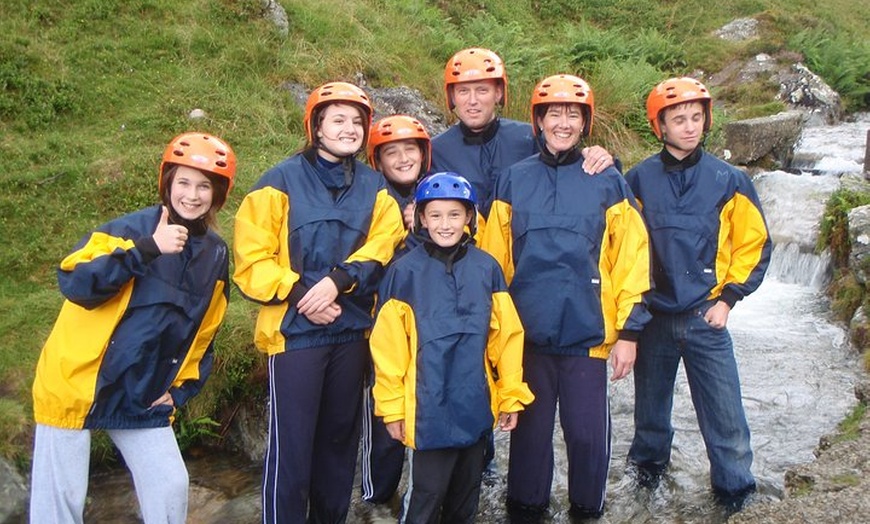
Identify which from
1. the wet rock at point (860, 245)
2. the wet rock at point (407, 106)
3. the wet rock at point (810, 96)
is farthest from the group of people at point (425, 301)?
the wet rock at point (810, 96)

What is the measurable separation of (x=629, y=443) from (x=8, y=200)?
5.97 m

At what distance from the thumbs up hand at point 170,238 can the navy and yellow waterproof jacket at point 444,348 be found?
105cm

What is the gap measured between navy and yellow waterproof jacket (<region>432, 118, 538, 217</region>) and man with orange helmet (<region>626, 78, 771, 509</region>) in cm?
72

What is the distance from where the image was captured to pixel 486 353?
419cm

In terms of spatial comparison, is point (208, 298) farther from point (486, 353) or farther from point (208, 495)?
point (208, 495)

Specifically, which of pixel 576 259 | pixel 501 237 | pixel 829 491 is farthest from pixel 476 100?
pixel 829 491

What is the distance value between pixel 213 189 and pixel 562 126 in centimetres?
197

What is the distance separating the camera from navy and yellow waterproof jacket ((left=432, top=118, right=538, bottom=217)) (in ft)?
16.7

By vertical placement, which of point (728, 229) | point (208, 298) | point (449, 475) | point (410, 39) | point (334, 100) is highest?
point (410, 39)

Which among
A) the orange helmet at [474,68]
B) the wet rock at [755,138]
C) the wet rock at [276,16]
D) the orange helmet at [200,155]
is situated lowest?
the orange helmet at [200,155]

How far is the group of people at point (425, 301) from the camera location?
12.2 ft

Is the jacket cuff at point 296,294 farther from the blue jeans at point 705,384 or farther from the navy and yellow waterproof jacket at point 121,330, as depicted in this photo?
the blue jeans at point 705,384

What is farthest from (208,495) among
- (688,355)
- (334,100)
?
(688,355)

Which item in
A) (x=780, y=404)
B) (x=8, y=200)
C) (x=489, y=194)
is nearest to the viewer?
(x=489, y=194)
